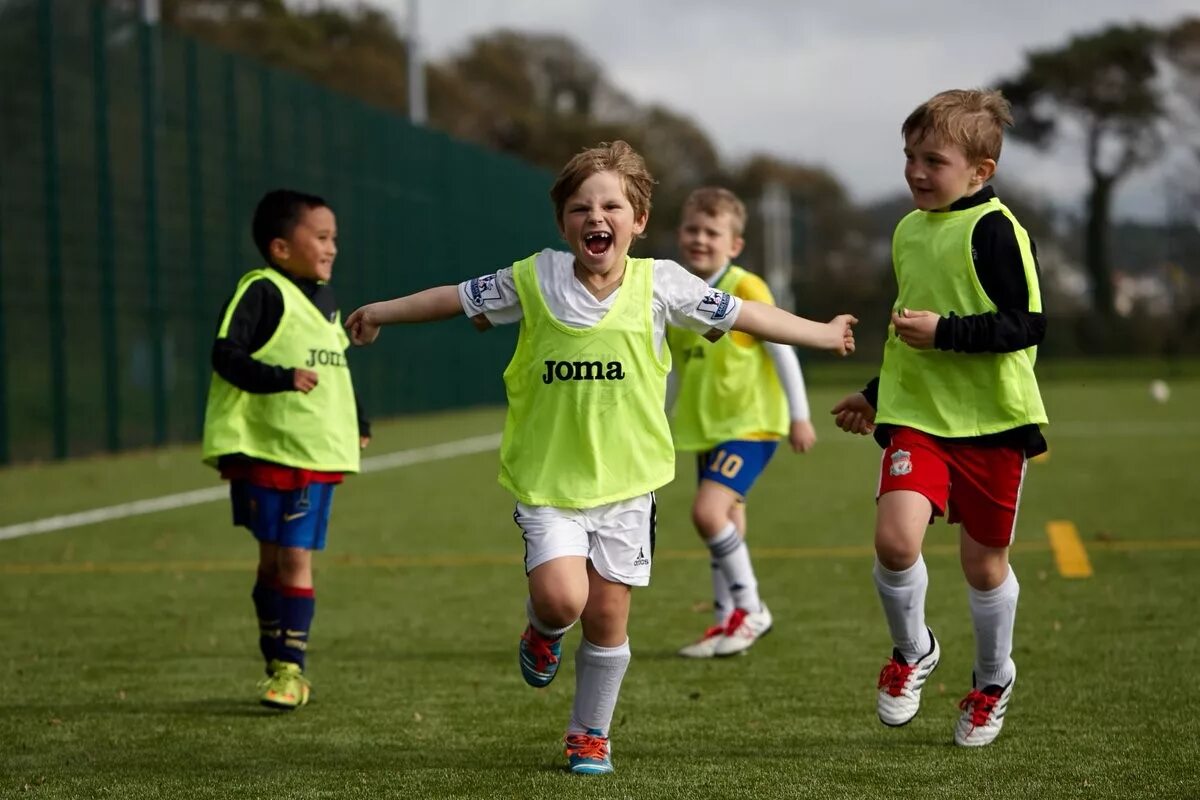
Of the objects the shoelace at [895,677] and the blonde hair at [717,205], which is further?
the blonde hair at [717,205]

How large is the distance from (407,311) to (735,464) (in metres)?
2.55

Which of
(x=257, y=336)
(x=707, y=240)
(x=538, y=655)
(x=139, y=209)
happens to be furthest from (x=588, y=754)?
(x=139, y=209)

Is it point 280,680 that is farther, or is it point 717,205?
point 717,205

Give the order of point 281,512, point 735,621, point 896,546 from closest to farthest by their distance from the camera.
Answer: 1. point 896,546
2. point 281,512
3. point 735,621

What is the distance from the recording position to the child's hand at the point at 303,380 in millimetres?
5812

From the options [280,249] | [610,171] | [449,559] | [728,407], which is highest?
[610,171]

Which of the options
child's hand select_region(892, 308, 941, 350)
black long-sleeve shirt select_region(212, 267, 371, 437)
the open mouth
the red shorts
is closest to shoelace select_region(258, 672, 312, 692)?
black long-sleeve shirt select_region(212, 267, 371, 437)

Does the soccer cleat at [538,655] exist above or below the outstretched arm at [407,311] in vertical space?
below

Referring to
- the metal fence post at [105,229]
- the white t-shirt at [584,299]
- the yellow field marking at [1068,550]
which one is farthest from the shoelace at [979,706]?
the metal fence post at [105,229]

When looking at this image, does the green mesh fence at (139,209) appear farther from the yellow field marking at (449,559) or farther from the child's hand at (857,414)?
the child's hand at (857,414)

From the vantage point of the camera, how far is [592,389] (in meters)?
4.92

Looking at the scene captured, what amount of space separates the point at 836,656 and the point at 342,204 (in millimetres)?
18239

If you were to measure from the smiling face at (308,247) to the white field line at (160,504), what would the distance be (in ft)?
17.3

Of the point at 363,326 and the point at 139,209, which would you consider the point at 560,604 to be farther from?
the point at 139,209
